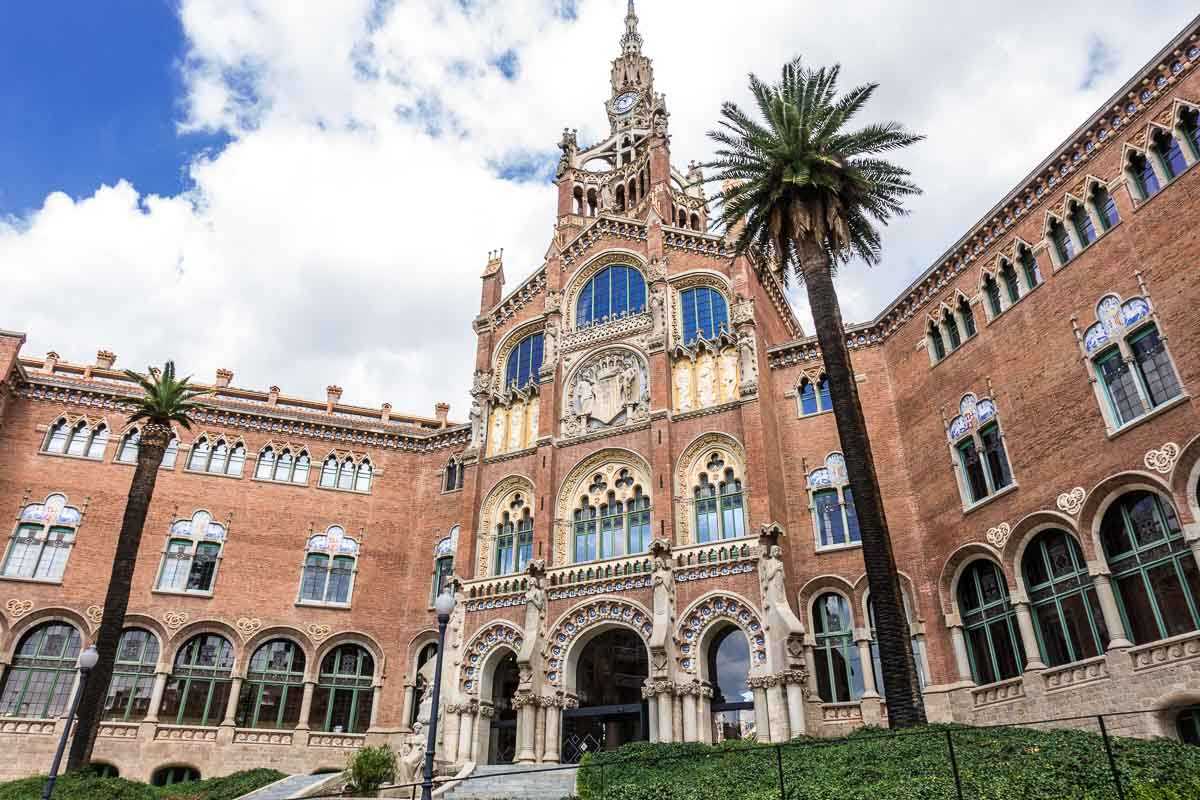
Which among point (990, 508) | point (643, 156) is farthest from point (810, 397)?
point (643, 156)

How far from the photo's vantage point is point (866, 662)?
88.5 feet

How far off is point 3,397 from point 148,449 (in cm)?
980

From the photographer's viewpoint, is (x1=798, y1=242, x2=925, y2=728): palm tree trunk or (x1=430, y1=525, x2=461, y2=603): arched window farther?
(x1=430, y1=525, x2=461, y2=603): arched window

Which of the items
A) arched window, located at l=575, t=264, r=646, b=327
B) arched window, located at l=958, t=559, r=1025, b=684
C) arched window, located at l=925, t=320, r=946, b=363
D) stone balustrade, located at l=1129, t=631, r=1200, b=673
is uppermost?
arched window, located at l=575, t=264, r=646, b=327

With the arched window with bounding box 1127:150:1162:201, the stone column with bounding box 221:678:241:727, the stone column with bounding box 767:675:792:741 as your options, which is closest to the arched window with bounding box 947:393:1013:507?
the arched window with bounding box 1127:150:1162:201

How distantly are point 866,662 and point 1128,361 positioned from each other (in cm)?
1175

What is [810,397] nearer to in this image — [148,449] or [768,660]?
[768,660]

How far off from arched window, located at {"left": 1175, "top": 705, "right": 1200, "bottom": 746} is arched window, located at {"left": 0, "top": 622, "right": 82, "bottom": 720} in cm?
3497

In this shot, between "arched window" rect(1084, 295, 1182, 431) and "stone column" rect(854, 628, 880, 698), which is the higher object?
"arched window" rect(1084, 295, 1182, 431)

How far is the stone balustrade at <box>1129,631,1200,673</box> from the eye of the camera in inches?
748

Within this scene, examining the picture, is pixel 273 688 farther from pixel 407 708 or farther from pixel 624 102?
pixel 624 102

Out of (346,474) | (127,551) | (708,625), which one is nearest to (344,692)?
(346,474)

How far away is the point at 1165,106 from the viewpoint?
21672mm

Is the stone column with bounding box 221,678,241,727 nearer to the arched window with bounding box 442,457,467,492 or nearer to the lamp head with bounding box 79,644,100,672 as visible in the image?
the lamp head with bounding box 79,644,100,672
